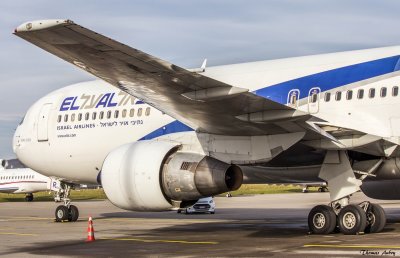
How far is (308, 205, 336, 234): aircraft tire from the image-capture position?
1512 cm

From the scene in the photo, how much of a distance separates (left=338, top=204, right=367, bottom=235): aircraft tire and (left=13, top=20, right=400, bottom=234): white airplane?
0.07ft

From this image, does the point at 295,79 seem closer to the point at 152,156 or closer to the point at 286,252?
the point at 152,156

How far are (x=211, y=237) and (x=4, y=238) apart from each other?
549 cm

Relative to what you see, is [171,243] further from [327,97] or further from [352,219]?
[327,97]

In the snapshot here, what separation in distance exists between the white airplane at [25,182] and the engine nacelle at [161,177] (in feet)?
151

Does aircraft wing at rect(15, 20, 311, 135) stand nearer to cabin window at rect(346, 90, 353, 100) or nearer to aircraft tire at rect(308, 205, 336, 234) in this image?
cabin window at rect(346, 90, 353, 100)

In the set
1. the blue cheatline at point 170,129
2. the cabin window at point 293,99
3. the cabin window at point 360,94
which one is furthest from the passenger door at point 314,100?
the blue cheatline at point 170,129

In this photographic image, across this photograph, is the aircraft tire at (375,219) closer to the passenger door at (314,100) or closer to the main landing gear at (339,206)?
the main landing gear at (339,206)

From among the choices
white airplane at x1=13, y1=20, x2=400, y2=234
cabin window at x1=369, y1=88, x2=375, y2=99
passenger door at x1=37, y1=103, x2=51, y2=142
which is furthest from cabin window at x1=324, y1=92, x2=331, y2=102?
passenger door at x1=37, y1=103, x2=51, y2=142

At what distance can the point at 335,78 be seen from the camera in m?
15.7

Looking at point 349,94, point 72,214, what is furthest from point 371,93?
point 72,214

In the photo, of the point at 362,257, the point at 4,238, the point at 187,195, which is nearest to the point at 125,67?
the point at 187,195

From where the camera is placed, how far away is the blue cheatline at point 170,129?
17.2 metres

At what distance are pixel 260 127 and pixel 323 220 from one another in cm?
284
